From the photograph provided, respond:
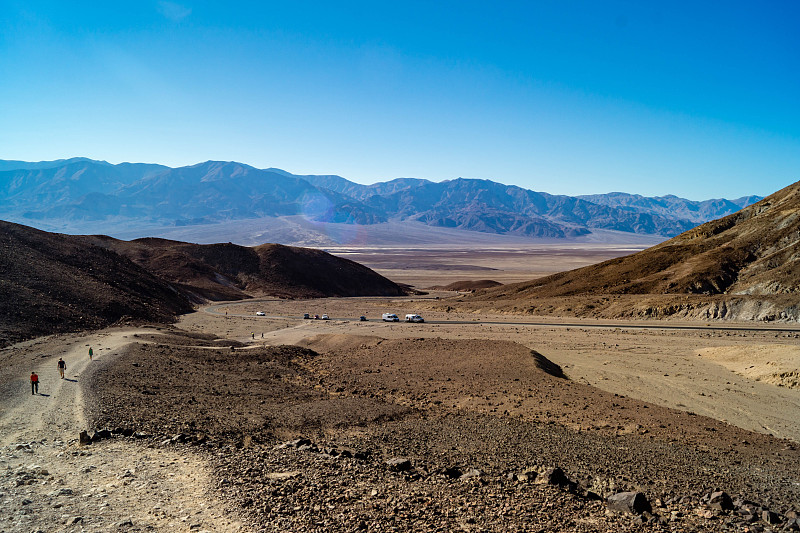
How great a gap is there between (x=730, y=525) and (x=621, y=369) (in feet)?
70.5

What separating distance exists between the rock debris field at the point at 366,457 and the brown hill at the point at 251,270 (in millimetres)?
68374

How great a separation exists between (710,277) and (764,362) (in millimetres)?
34098

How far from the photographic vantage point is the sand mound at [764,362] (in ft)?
83.0

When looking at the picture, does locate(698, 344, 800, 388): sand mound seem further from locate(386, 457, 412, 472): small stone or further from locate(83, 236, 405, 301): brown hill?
locate(83, 236, 405, 301): brown hill

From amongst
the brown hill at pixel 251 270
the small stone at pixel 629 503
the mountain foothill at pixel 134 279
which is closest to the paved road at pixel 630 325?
the mountain foothill at pixel 134 279

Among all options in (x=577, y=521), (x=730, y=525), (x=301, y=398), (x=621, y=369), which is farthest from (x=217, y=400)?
(x=621, y=369)

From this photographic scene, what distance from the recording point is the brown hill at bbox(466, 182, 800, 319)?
5084 centimetres

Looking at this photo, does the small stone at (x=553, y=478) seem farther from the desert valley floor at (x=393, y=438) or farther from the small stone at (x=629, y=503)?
the small stone at (x=629, y=503)

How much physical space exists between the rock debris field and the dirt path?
5cm

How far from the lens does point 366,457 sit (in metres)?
13.0

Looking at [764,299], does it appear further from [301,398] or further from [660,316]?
[301,398]

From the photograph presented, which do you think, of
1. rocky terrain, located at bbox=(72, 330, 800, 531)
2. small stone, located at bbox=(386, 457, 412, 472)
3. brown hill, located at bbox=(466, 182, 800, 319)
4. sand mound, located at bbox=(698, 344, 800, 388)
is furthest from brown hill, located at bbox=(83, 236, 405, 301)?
small stone, located at bbox=(386, 457, 412, 472)

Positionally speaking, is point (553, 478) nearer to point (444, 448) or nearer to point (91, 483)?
point (444, 448)

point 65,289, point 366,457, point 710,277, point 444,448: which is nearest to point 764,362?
point 444,448
